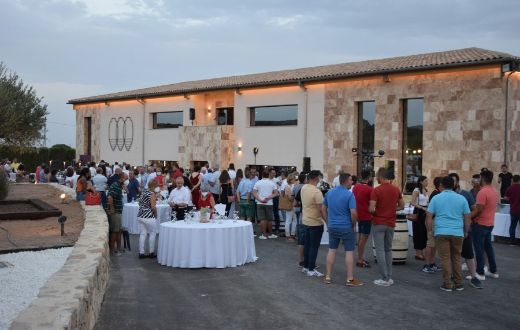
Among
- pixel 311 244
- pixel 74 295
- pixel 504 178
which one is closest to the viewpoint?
pixel 74 295

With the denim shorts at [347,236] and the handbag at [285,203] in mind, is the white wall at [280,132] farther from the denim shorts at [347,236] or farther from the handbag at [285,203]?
the denim shorts at [347,236]

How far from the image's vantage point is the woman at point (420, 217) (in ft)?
35.0

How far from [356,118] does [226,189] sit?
958 cm

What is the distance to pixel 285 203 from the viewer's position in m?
13.5

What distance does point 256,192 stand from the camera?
13.8 metres

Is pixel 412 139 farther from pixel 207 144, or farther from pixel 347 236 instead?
pixel 347 236

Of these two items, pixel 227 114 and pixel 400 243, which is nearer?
pixel 400 243

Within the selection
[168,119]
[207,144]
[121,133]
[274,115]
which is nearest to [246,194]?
[274,115]

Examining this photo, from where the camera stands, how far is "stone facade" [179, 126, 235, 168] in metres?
29.0

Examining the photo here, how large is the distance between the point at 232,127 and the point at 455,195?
70.4ft

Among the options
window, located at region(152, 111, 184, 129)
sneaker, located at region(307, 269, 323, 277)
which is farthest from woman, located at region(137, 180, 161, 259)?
window, located at region(152, 111, 184, 129)

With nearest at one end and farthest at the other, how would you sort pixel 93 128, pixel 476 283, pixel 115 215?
1. pixel 476 283
2. pixel 115 215
3. pixel 93 128

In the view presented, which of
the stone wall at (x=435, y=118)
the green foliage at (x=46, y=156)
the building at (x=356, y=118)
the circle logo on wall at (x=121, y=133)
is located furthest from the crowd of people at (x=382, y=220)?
the green foliage at (x=46, y=156)

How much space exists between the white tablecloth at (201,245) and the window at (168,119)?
2315cm
